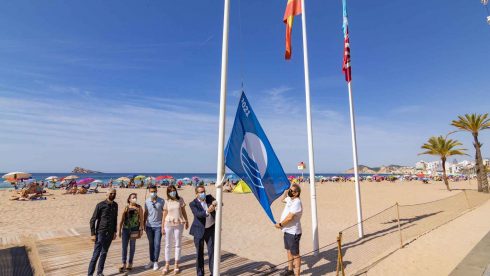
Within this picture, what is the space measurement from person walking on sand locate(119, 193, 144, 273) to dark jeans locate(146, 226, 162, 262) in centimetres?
22

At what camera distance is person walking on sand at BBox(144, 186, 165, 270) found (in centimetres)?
598

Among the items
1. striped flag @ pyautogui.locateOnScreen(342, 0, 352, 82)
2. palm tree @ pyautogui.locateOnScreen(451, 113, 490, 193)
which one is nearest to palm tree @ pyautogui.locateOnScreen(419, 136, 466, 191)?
palm tree @ pyautogui.locateOnScreen(451, 113, 490, 193)

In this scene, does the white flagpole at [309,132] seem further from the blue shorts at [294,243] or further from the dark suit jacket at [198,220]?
the dark suit jacket at [198,220]

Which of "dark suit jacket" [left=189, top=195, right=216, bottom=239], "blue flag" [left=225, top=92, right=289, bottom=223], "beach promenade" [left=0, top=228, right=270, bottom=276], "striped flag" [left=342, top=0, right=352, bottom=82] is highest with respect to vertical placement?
"striped flag" [left=342, top=0, right=352, bottom=82]

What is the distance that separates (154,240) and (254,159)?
9.81 ft

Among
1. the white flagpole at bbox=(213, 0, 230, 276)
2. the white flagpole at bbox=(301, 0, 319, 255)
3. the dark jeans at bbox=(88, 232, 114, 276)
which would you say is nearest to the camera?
the white flagpole at bbox=(213, 0, 230, 276)

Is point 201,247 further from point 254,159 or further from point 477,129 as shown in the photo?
point 477,129

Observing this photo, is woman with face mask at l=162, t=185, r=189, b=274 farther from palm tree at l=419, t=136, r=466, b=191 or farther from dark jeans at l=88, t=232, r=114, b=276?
palm tree at l=419, t=136, r=466, b=191

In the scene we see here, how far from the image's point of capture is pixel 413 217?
13.0m

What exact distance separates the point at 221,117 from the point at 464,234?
991 cm

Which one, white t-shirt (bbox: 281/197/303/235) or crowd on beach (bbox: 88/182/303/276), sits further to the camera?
white t-shirt (bbox: 281/197/303/235)

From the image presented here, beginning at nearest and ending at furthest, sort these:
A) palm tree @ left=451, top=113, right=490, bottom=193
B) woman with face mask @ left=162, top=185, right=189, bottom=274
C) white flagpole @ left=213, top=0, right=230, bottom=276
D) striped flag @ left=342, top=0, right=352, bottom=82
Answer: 1. white flagpole @ left=213, top=0, right=230, bottom=276
2. woman with face mask @ left=162, top=185, right=189, bottom=274
3. striped flag @ left=342, top=0, right=352, bottom=82
4. palm tree @ left=451, top=113, right=490, bottom=193

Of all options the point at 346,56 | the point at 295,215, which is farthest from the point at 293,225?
the point at 346,56

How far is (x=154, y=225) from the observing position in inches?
237
